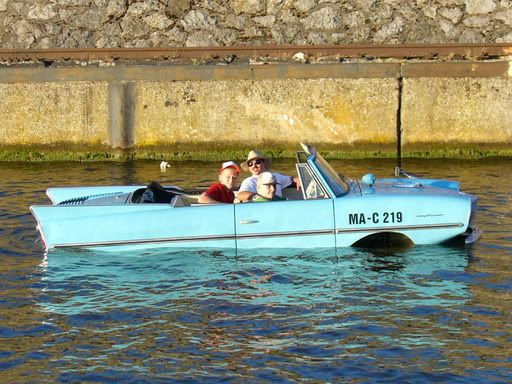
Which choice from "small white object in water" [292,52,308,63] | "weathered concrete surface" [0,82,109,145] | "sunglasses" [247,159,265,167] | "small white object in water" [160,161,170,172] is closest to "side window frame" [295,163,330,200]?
"sunglasses" [247,159,265,167]

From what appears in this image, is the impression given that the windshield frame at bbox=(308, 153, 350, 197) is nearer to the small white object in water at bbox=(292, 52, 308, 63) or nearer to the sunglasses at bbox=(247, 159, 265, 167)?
the sunglasses at bbox=(247, 159, 265, 167)

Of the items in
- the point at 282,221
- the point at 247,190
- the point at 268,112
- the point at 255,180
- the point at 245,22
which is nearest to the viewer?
the point at 282,221

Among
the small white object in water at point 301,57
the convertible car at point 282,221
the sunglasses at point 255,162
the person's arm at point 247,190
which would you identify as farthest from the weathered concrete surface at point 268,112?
the convertible car at point 282,221

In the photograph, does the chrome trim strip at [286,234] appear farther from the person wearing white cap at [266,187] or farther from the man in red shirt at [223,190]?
the man in red shirt at [223,190]

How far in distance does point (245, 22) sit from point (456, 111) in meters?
4.08

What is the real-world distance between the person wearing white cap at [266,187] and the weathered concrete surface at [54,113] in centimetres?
688

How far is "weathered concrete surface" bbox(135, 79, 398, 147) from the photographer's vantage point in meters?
17.5

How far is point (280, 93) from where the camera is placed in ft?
57.6

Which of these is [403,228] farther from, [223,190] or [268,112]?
[268,112]

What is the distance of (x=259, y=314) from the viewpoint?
30.8 ft

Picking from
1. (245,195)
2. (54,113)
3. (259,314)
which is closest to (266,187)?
(245,195)

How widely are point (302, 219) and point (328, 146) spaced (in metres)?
6.47

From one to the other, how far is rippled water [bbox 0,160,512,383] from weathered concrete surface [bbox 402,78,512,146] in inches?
180

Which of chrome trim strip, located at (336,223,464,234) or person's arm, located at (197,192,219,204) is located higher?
person's arm, located at (197,192,219,204)
